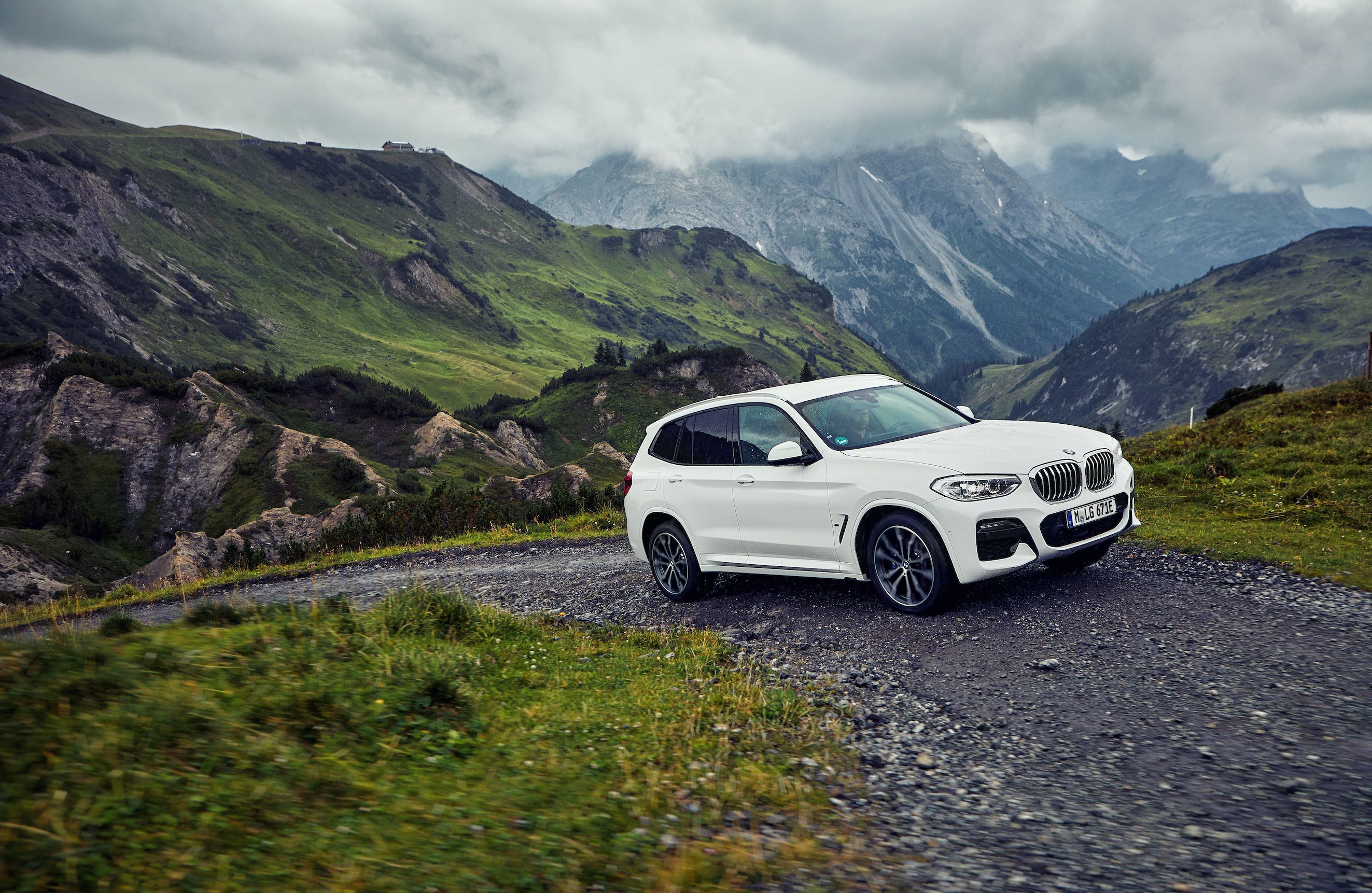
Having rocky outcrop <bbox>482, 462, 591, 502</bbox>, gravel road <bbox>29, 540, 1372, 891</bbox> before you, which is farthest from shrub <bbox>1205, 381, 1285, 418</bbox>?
rocky outcrop <bbox>482, 462, 591, 502</bbox>

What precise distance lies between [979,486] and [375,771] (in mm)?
5529

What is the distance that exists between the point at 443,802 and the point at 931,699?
12.2ft

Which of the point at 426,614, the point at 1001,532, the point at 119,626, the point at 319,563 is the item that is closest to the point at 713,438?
the point at 1001,532

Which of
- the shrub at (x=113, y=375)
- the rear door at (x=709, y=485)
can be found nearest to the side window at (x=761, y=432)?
the rear door at (x=709, y=485)

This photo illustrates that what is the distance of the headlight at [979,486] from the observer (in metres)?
7.27

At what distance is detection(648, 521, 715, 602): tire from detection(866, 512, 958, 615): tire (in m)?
2.43

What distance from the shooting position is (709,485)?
944cm

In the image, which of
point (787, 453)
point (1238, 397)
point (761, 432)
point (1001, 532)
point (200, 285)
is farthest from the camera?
point (200, 285)

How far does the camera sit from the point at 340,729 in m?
→ 4.63

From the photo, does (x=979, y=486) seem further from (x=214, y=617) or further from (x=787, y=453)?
(x=214, y=617)

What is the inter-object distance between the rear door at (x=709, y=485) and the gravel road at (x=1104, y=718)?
0.80 metres

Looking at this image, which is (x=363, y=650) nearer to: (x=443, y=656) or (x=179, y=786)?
(x=443, y=656)

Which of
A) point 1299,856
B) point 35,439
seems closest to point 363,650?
point 1299,856

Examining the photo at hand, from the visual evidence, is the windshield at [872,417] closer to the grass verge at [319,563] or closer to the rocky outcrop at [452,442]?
the grass verge at [319,563]
